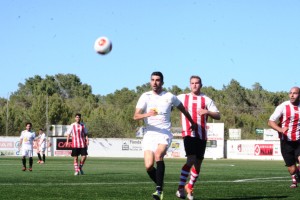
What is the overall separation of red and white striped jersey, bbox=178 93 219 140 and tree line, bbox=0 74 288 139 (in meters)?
74.8

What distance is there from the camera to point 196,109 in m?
13.2

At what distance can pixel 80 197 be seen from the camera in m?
12.6

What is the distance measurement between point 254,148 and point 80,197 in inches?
2292

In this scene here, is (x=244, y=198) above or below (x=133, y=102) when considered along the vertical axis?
below

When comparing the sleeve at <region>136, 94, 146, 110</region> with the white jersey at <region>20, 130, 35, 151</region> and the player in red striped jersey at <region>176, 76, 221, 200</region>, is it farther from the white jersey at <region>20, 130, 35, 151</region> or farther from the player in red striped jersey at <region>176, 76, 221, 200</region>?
the white jersey at <region>20, 130, 35, 151</region>

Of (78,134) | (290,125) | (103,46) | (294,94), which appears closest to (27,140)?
(78,134)

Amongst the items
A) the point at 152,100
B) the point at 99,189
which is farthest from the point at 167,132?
the point at 99,189

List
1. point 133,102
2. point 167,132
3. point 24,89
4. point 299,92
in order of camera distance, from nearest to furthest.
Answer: point 167,132 → point 299,92 → point 133,102 → point 24,89

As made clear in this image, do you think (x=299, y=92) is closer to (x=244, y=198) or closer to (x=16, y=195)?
(x=244, y=198)

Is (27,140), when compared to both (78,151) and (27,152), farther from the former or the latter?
(78,151)

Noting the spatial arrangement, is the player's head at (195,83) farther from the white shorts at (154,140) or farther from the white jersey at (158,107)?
the white shorts at (154,140)

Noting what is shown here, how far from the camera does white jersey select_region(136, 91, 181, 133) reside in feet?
39.9

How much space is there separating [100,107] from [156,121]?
9757cm

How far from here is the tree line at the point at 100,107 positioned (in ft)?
314
